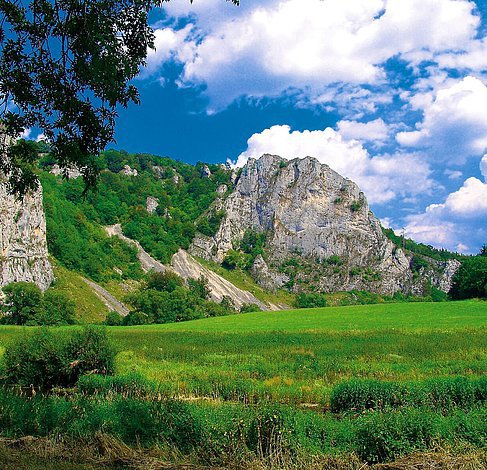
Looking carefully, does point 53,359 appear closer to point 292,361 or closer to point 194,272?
point 292,361

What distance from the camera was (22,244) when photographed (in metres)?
117

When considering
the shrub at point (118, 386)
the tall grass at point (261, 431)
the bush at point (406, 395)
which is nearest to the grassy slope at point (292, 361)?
the shrub at point (118, 386)

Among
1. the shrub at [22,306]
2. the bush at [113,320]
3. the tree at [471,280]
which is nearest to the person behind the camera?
the shrub at [22,306]

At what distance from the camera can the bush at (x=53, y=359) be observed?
976 inches

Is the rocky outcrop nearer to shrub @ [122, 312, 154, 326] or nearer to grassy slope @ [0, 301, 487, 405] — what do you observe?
shrub @ [122, 312, 154, 326]

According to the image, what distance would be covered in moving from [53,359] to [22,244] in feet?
336

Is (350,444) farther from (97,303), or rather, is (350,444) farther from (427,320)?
(97,303)

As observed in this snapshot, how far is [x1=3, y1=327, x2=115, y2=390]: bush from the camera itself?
24797 mm

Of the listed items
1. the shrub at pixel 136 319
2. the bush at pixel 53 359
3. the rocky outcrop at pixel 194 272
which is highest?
the rocky outcrop at pixel 194 272

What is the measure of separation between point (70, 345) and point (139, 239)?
171697mm

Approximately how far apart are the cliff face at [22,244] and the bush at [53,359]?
3558 inches

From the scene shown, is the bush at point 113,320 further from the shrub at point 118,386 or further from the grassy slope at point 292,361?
the shrub at point 118,386

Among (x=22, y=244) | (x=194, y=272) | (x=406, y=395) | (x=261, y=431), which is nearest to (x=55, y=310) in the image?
(x=22, y=244)

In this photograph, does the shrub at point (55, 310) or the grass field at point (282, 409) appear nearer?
the grass field at point (282, 409)
